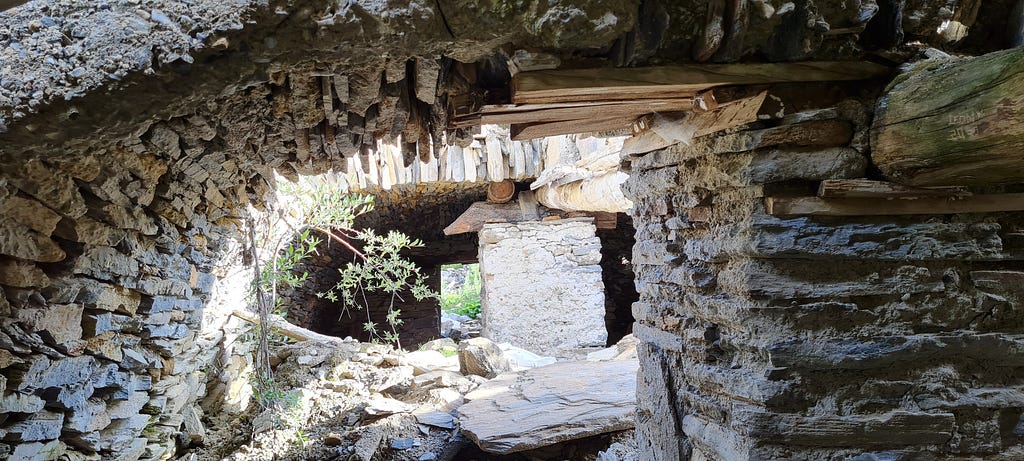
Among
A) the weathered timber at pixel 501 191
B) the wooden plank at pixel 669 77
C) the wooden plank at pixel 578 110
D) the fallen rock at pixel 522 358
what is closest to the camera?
the wooden plank at pixel 669 77

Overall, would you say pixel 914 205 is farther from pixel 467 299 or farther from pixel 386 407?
pixel 467 299

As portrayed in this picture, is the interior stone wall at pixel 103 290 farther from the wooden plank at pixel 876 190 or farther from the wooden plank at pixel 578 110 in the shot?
the wooden plank at pixel 876 190

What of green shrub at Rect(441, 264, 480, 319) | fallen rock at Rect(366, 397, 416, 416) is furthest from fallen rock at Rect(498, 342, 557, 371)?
green shrub at Rect(441, 264, 480, 319)

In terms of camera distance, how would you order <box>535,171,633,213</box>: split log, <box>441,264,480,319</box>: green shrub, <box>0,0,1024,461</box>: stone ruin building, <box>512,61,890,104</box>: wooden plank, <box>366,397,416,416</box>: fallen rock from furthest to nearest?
1. <box>441,264,480,319</box>: green shrub
2. <box>535,171,633,213</box>: split log
3. <box>366,397,416,416</box>: fallen rock
4. <box>512,61,890,104</box>: wooden plank
5. <box>0,0,1024,461</box>: stone ruin building

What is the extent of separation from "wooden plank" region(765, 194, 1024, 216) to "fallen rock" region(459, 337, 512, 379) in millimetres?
3414

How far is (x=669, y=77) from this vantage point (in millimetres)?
1514

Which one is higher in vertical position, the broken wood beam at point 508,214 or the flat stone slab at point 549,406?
the broken wood beam at point 508,214

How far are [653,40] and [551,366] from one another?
343cm

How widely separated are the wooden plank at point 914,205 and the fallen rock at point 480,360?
3414 millimetres

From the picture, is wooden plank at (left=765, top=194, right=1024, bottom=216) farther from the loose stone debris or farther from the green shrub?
the green shrub

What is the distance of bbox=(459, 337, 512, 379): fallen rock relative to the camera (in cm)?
458

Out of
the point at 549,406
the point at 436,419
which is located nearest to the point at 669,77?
the point at 549,406

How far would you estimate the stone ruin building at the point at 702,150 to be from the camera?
1.36 m

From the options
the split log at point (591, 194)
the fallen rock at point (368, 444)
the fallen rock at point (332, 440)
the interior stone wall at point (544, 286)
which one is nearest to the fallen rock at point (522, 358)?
the interior stone wall at point (544, 286)
